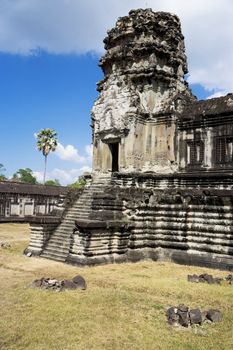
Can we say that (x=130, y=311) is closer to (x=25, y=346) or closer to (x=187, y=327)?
(x=187, y=327)

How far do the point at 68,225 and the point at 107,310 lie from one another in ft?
27.7

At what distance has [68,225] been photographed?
16.6 m

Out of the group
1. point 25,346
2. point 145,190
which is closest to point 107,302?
point 25,346

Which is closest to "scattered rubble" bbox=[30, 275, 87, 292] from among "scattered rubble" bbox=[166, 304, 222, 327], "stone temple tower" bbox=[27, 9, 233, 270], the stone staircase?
"scattered rubble" bbox=[166, 304, 222, 327]

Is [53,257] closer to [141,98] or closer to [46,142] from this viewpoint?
[141,98]

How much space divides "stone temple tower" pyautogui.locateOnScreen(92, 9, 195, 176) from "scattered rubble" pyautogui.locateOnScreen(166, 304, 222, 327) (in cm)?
985

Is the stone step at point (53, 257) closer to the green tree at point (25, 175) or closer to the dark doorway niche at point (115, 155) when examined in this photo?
the dark doorway niche at point (115, 155)

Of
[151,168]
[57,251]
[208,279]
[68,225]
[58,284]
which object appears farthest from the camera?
[151,168]

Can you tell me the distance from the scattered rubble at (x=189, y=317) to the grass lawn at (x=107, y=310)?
15cm

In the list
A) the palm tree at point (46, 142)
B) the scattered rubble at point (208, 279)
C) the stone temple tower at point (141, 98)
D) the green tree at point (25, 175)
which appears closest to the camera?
the scattered rubble at point (208, 279)

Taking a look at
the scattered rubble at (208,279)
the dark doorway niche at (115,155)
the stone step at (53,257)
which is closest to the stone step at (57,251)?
the stone step at (53,257)

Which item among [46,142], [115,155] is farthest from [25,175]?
[115,155]

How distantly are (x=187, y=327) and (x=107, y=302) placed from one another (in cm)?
228

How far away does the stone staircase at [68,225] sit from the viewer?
A: 15.4m
